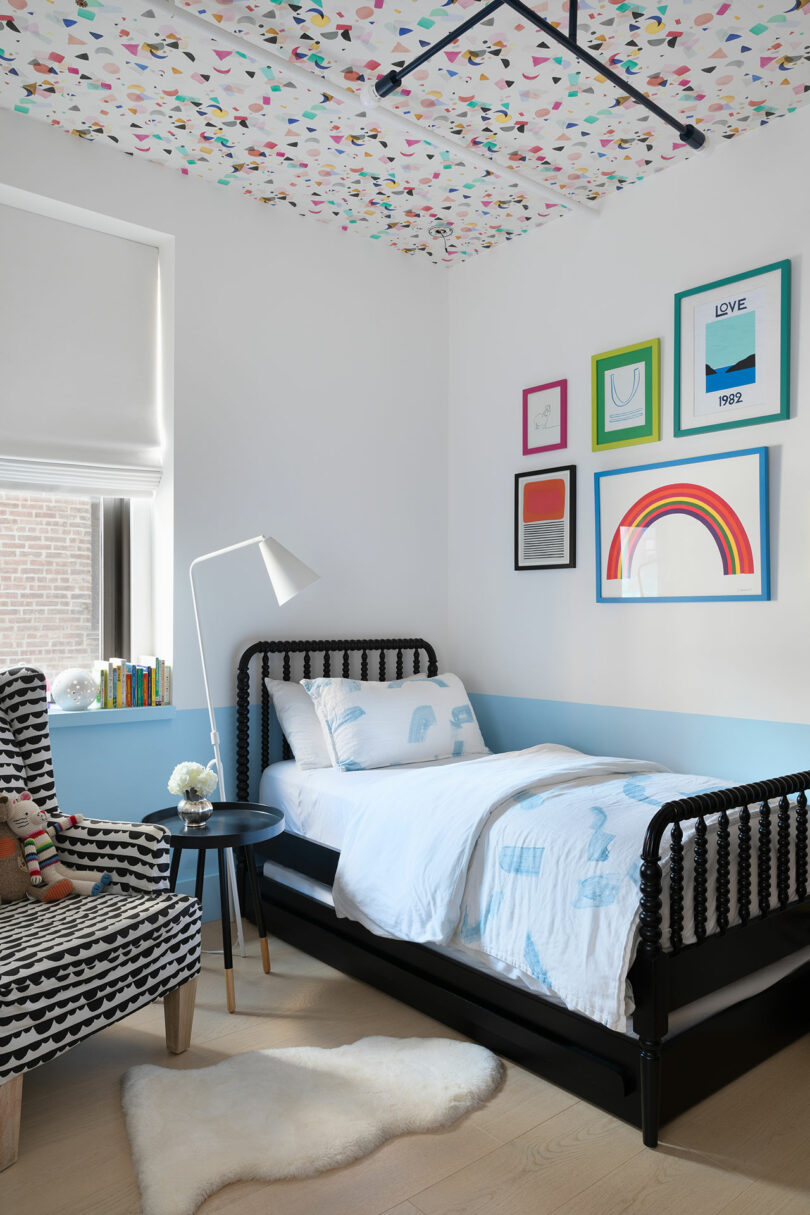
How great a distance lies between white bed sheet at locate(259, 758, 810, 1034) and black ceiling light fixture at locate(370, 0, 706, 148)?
203 cm

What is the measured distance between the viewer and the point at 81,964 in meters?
1.99

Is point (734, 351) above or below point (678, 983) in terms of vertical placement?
above

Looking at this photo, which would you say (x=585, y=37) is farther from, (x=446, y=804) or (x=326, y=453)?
(x=446, y=804)

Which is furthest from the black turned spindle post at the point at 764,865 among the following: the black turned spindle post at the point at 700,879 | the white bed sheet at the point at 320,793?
the white bed sheet at the point at 320,793

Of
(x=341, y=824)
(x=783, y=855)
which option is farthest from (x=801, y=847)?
(x=341, y=824)

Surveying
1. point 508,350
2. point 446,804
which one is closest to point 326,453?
point 508,350

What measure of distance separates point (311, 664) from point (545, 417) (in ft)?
4.64

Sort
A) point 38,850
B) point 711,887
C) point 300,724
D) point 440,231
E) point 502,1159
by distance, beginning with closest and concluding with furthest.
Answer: point 502,1159
point 711,887
point 38,850
point 300,724
point 440,231

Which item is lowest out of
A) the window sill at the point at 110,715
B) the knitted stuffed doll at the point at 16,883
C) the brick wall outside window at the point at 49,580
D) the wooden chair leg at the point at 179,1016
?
the wooden chair leg at the point at 179,1016

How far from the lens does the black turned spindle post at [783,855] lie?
2240 mm

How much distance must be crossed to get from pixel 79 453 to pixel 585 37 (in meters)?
2.10

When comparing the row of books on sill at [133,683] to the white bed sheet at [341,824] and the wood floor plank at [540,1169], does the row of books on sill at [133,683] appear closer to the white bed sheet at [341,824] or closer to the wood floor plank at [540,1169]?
the white bed sheet at [341,824]

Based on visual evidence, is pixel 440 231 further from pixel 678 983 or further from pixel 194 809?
pixel 678 983

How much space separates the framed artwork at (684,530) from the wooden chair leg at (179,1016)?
201 cm
